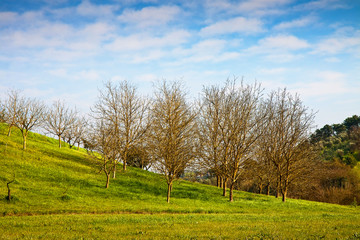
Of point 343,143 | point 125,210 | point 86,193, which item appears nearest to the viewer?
point 125,210

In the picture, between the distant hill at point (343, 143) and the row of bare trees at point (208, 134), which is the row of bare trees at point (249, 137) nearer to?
the row of bare trees at point (208, 134)

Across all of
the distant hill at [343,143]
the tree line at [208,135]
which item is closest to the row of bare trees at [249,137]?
the tree line at [208,135]

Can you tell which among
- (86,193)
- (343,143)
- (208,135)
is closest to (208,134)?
(208,135)

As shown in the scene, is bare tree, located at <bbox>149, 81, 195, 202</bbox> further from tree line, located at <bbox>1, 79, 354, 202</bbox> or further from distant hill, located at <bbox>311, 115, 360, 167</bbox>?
distant hill, located at <bbox>311, 115, 360, 167</bbox>

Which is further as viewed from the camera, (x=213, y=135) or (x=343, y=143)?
(x=343, y=143)

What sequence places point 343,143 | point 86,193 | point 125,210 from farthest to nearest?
point 343,143, point 86,193, point 125,210

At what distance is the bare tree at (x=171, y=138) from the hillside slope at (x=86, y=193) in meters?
3.68

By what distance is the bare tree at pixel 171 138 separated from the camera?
3148cm

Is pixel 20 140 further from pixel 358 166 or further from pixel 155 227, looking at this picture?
pixel 358 166

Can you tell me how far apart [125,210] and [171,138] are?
34.2ft

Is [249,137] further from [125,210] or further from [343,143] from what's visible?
[343,143]

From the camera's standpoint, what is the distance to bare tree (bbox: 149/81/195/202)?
103 ft

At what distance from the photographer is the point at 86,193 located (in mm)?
29578

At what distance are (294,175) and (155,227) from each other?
1333 inches
